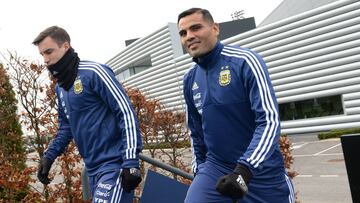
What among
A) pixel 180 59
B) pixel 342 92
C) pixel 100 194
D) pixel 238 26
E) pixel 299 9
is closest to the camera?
pixel 100 194

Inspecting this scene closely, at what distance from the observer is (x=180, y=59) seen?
38.6 m

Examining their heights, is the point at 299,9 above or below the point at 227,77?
above

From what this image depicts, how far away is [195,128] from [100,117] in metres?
0.70

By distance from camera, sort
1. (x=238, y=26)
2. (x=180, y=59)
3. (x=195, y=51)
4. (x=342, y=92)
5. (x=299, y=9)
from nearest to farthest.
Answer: (x=195, y=51) → (x=342, y=92) → (x=299, y=9) → (x=180, y=59) → (x=238, y=26)

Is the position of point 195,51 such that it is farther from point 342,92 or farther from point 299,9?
point 299,9

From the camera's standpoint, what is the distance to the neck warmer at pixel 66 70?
3154mm

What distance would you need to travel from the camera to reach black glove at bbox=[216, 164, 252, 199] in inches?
84.6

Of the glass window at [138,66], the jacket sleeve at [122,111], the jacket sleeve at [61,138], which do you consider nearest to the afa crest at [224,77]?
the jacket sleeve at [122,111]

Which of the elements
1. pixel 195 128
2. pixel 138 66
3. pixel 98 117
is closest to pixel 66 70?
pixel 98 117

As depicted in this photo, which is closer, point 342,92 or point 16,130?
point 16,130

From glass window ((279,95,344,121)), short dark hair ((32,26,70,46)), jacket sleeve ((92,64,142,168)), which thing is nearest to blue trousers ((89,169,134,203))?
jacket sleeve ((92,64,142,168))

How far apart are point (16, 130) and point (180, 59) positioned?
31483mm

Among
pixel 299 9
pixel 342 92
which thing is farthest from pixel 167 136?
→ pixel 299 9

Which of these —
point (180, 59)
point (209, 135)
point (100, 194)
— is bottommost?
point (100, 194)
